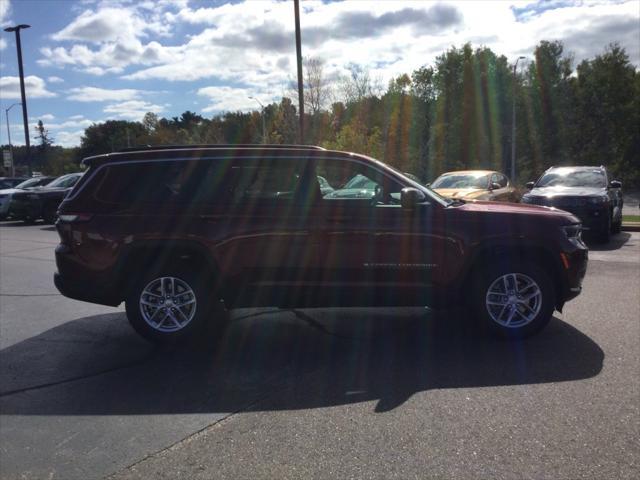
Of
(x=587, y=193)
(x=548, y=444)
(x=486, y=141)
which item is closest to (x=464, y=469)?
(x=548, y=444)

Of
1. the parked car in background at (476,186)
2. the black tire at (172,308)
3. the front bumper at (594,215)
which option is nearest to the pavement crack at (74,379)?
the black tire at (172,308)

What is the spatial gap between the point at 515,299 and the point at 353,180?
2.02m

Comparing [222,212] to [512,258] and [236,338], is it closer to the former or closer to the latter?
[236,338]

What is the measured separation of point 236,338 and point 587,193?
10150 mm

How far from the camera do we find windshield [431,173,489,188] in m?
14.8

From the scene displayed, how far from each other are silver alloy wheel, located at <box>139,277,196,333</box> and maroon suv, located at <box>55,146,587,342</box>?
0.03ft

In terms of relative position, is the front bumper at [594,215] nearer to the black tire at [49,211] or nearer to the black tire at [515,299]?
the black tire at [515,299]

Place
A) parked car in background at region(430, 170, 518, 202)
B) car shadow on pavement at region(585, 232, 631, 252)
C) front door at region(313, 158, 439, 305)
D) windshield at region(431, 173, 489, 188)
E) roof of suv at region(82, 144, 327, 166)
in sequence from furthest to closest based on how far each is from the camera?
windshield at region(431, 173, 489, 188) < parked car in background at region(430, 170, 518, 202) < car shadow on pavement at region(585, 232, 631, 252) < roof of suv at region(82, 144, 327, 166) < front door at region(313, 158, 439, 305)

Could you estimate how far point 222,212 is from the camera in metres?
5.85

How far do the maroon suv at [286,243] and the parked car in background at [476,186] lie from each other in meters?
7.70

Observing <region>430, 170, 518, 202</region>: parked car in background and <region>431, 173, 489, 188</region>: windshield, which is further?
<region>431, 173, 489, 188</region>: windshield

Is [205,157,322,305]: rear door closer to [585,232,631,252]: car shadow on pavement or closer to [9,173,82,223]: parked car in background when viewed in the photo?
[585,232,631,252]: car shadow on pavement

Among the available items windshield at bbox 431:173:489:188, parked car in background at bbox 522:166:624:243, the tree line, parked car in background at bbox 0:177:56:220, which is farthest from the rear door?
the tree line

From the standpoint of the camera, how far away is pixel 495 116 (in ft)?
165
